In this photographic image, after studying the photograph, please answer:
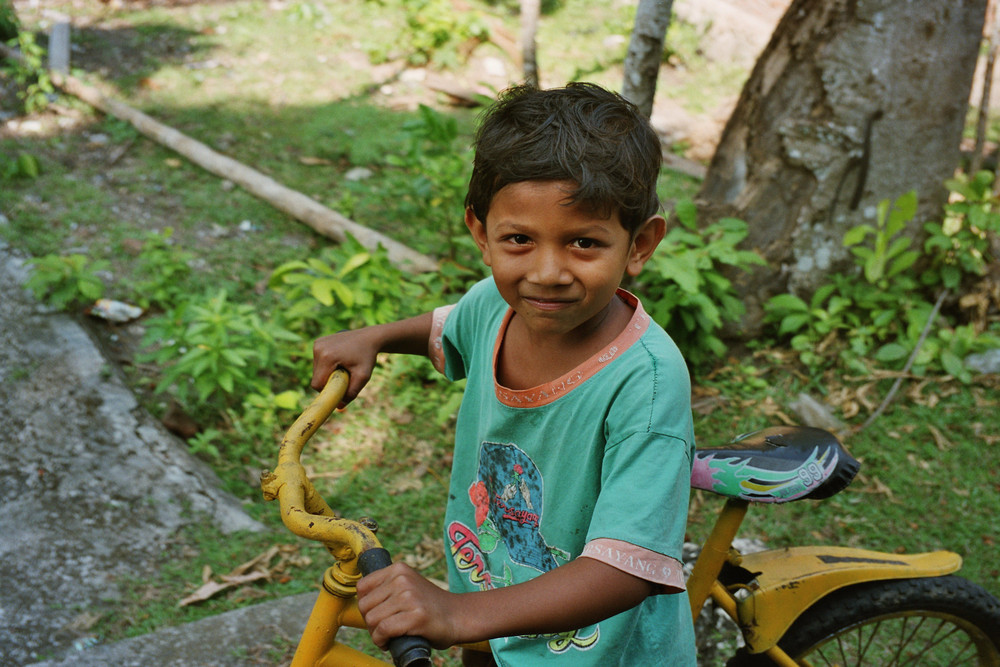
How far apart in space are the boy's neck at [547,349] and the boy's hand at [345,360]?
284 millimetres

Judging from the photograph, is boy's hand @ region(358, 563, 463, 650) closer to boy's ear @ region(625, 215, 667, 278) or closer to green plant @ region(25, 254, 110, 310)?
boy's ear @ region(625, 215, 667, 278)

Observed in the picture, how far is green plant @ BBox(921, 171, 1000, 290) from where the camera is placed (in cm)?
377

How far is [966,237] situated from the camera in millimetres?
3826

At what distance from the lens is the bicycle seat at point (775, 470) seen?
1.63 m

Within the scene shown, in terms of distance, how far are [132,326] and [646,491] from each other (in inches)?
135


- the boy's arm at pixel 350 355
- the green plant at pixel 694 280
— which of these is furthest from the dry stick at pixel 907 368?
the boy's arm at pixel 350 355

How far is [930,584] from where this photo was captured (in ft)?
6.20

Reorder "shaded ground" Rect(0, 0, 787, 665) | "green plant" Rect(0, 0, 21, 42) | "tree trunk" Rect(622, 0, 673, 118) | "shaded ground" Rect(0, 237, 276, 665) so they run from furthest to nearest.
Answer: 1. "green plant" Rect(0, 0, 21, 42)
2. "tree trunk" Rect(622, 0, 673, 118)
3. "shaded ground" Rect(0, 237, 276, 665)
4. "shaded ground" Rect(0, 0, 787, 665)

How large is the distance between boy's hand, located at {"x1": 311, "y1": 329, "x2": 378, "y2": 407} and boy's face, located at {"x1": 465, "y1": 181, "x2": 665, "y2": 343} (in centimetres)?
41

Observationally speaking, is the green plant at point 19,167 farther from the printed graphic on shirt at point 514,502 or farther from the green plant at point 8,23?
the printed graphic on shirt at point 514,502

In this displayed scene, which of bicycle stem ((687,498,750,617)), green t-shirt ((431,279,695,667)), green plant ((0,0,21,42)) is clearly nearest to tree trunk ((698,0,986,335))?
bicycle stem ((687,498,750,617))

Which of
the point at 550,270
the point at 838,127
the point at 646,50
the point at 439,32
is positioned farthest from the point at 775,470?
the point at 439,32

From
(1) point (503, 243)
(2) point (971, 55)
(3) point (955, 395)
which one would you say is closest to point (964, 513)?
(3) point (955, 395)

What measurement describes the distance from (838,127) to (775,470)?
2.71 m
